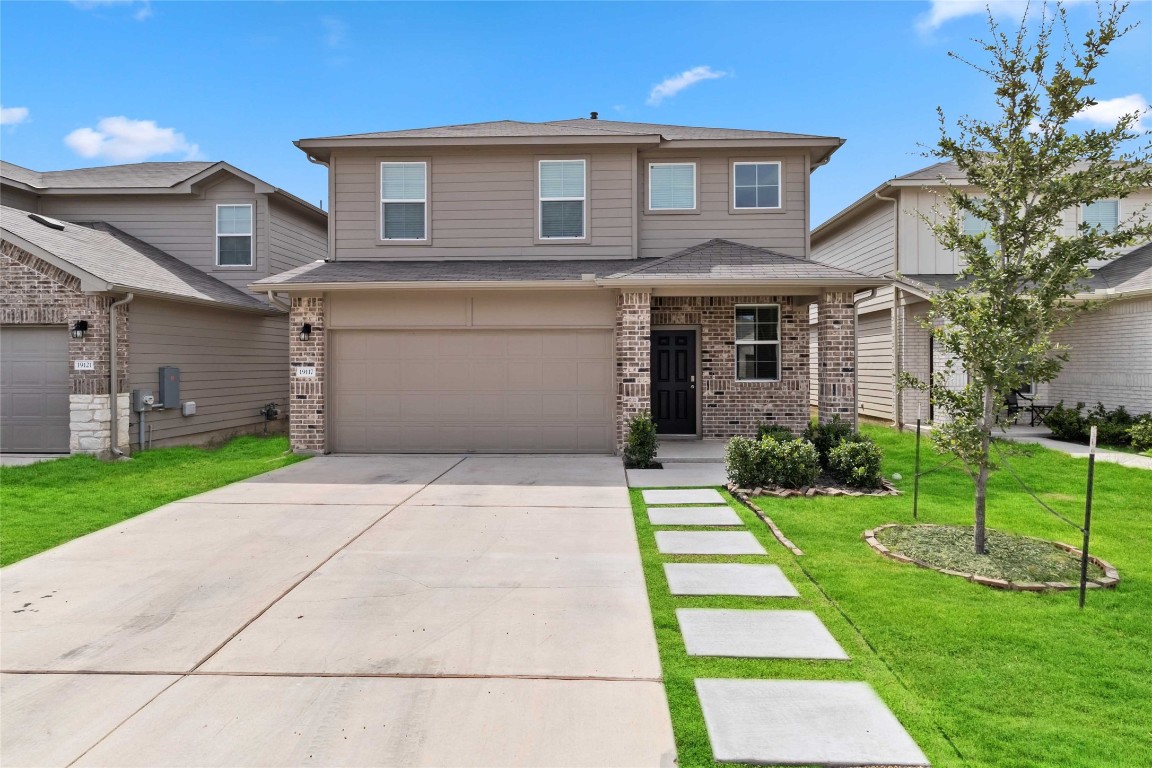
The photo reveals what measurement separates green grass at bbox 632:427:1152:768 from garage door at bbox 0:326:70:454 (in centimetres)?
1042

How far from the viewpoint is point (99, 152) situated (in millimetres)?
51594

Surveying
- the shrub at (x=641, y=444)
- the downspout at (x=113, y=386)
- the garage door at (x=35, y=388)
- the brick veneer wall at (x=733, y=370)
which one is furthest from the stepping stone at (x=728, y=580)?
the garage door at (x=35, y=388)

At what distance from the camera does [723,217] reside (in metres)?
11.5

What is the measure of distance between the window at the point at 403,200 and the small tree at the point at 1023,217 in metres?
8.77

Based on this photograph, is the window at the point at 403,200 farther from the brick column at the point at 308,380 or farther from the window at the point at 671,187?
the window at the point at 671,187

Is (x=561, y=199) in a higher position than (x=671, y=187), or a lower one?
lower

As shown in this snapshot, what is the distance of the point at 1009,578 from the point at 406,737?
14.4 feet

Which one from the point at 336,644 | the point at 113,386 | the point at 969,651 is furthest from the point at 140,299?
the point at 969,651

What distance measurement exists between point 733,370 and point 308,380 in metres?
7.72

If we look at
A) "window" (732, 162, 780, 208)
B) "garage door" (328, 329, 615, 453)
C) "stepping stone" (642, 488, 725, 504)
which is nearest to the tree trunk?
"stepping stone" (642, 488, 725, 504)

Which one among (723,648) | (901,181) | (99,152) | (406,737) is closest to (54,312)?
(406,737)

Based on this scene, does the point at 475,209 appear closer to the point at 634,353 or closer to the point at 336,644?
the point at 634,353

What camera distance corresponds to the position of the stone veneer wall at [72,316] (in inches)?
392

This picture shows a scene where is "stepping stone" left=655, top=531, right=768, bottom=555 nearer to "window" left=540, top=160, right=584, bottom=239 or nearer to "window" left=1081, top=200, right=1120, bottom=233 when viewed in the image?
"window" left=540, top=160, right=584, bottom=239
